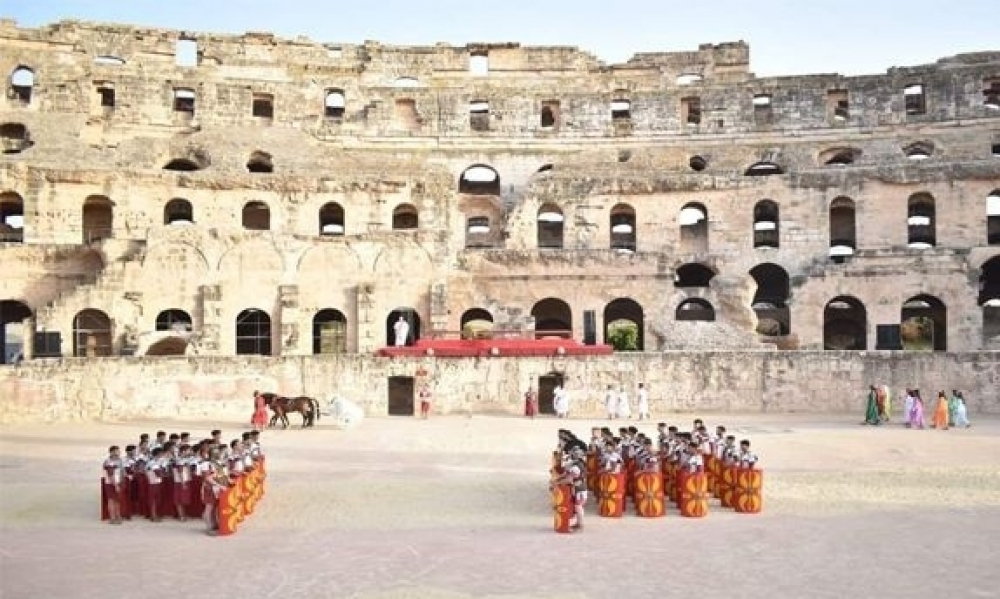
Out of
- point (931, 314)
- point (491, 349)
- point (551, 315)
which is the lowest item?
point (491, 349)

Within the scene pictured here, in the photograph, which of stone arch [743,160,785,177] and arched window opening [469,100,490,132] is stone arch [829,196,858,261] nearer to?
stone arch [743,160,785,177]

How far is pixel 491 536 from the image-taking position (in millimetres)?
11875

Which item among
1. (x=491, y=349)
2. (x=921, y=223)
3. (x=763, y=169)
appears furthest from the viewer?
(x=763, y=169)

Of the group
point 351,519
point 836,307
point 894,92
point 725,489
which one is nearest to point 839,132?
point 894,92

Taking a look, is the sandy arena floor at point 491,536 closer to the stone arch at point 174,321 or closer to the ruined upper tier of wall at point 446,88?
the stone arch at point 174,321

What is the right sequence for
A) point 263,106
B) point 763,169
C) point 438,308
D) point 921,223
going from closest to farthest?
point 438,308 < point 921,223 < point 763,169 < point 263,106

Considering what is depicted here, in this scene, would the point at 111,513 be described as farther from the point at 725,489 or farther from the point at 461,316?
the point at 461,316

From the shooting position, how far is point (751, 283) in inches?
1268

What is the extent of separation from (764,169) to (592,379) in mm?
20202

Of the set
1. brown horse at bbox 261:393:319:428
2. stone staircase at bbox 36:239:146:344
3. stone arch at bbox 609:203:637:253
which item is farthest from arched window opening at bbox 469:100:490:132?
brown horse at bbox 261:393:319:428

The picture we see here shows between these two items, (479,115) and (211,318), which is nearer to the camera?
(211,318)

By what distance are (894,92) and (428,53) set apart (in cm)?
2209

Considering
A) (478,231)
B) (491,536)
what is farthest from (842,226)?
(491,536)

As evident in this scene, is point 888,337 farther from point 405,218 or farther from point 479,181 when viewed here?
point 479,181
